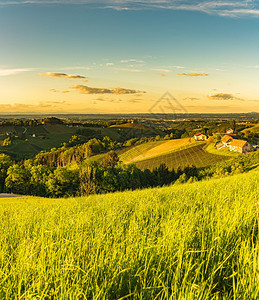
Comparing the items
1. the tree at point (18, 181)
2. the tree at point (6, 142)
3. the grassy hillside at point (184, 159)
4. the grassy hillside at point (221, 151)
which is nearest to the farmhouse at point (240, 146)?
the grassy hillside at point (221, 151)

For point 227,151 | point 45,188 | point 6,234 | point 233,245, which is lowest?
point 45,188

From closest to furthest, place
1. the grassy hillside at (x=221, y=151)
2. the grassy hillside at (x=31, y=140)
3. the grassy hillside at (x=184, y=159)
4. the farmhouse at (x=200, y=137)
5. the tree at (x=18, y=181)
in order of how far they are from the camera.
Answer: the tree at (x=18, y=181)
the grassy hillside at (x=184, y=159)
the grassy hillside at (x=221, y=151)
the farmhouse at (x=200, y=137)
the grassy hillside at (x=31, y=140)

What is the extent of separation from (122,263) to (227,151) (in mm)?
110959

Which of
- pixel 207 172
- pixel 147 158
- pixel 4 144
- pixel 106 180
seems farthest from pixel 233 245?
pixel 4 144

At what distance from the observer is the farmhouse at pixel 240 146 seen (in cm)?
10169

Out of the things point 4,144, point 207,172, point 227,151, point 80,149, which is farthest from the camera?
point 4,144

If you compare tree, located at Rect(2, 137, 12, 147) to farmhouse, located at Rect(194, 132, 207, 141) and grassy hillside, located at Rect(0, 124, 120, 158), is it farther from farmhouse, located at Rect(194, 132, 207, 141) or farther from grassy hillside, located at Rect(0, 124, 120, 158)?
farmhouse, located at Rect(194, 132, 207, 141)

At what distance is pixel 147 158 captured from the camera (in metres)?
109

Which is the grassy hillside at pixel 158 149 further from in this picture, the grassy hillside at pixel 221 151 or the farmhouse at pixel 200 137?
the grassy hillside at pixel 221 151

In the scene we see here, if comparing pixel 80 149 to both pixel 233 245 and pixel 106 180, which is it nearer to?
pixel 106 180

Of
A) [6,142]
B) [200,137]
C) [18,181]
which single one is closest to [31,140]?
[6,142]

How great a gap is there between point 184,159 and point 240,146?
25.2 m

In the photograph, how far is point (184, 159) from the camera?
10138 centimetres

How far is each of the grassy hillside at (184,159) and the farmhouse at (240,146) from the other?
8507mm
